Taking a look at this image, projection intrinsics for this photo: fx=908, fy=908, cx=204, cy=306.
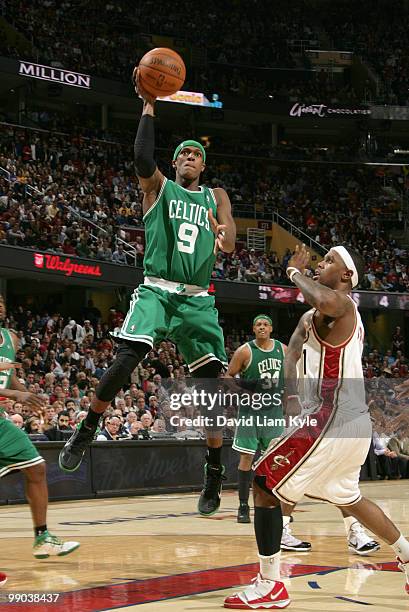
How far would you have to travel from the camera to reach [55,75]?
1024 inches

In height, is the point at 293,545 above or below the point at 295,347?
below

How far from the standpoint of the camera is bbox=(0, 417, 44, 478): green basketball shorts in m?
6.45

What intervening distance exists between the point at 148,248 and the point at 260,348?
390cm

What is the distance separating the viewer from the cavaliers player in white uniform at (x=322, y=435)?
501 cm

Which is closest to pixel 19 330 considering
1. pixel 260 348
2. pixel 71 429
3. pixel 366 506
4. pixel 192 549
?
pixel 71 429

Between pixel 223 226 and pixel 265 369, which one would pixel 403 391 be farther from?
pixel 265 369

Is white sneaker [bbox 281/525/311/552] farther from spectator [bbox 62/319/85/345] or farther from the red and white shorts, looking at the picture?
spectator [bbox 62/319/85/345]

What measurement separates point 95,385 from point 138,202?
32.4 feet

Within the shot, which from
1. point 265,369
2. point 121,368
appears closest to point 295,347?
point 121,368

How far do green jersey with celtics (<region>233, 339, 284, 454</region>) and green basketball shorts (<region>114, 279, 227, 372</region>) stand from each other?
11.0ft

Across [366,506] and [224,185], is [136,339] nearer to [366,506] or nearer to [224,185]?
[366,506]

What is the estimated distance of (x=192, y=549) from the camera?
24.2 feet

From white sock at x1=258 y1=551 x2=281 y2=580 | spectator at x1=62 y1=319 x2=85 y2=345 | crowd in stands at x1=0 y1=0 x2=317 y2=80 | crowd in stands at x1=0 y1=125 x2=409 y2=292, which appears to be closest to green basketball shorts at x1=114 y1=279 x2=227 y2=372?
white sock at x1=258 y1=551 x2=281 y2=580

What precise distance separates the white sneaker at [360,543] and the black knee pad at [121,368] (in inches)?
96.0
